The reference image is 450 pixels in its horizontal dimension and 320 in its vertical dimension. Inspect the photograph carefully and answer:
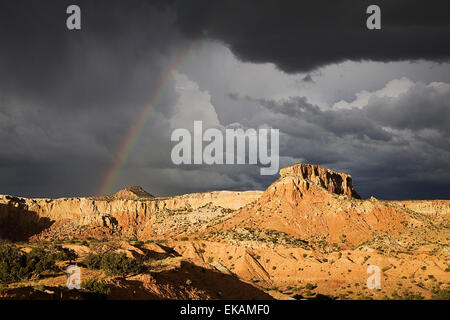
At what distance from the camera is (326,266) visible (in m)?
63.0

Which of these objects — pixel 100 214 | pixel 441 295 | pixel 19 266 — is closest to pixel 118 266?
pixel 19 266

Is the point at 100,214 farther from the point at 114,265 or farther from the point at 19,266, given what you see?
the point at 19,266

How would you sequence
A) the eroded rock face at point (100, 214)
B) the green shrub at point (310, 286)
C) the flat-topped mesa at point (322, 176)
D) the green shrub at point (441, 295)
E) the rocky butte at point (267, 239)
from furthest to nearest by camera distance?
the eroded rock face at point (100, 214) → the flat-topped mesa at point (322, 176) → the green shrub at point (310, 286) → the rocky butte at point (267, 239) → the green shrub at point (441, 295)

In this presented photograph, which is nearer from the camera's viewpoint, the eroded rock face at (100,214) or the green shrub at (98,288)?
the green shrub at (98,288)

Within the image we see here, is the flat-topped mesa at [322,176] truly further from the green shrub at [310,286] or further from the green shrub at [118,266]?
the green shrub at [118,266]

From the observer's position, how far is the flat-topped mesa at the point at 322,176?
356 feet

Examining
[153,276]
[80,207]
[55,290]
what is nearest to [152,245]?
[153,276]

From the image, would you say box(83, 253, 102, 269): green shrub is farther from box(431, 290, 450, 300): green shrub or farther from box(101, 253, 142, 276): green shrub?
box(431, 290, 450, 300): green shrub

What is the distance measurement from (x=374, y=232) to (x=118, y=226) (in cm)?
9288

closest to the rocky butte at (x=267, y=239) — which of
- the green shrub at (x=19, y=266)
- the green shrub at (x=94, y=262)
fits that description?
the green shrub at (x=94, y=262)

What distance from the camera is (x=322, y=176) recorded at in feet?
369

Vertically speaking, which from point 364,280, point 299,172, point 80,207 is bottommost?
point 364,280

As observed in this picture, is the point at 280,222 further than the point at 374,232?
Yes
